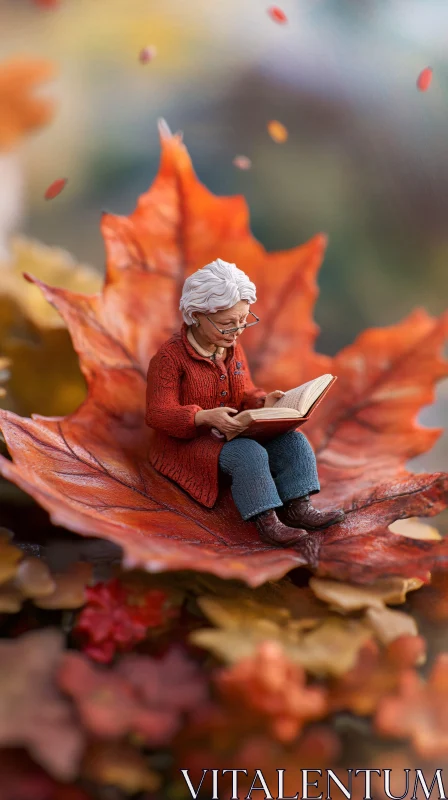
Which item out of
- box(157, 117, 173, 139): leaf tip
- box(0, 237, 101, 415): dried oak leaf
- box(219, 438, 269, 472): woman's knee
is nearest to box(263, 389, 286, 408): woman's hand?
box(219, 438, 269, 472): woman's knee

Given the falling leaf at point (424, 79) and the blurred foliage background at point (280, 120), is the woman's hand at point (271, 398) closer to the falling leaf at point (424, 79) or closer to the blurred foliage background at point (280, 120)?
the blurred foliage background at point (280, 120)

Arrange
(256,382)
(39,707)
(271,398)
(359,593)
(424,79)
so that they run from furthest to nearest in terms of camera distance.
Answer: (424,79)
(256,382)
(271,398)
(359,593)
(39,707)

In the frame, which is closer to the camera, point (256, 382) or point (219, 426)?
point (219, 426)

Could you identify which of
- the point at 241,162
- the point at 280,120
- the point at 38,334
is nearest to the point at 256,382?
the point at 38,334

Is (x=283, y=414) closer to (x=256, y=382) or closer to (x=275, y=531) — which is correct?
(x=275, y=531)

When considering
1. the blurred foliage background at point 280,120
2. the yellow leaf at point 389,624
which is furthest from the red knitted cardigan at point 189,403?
the blurred foliage background at point 280,120
